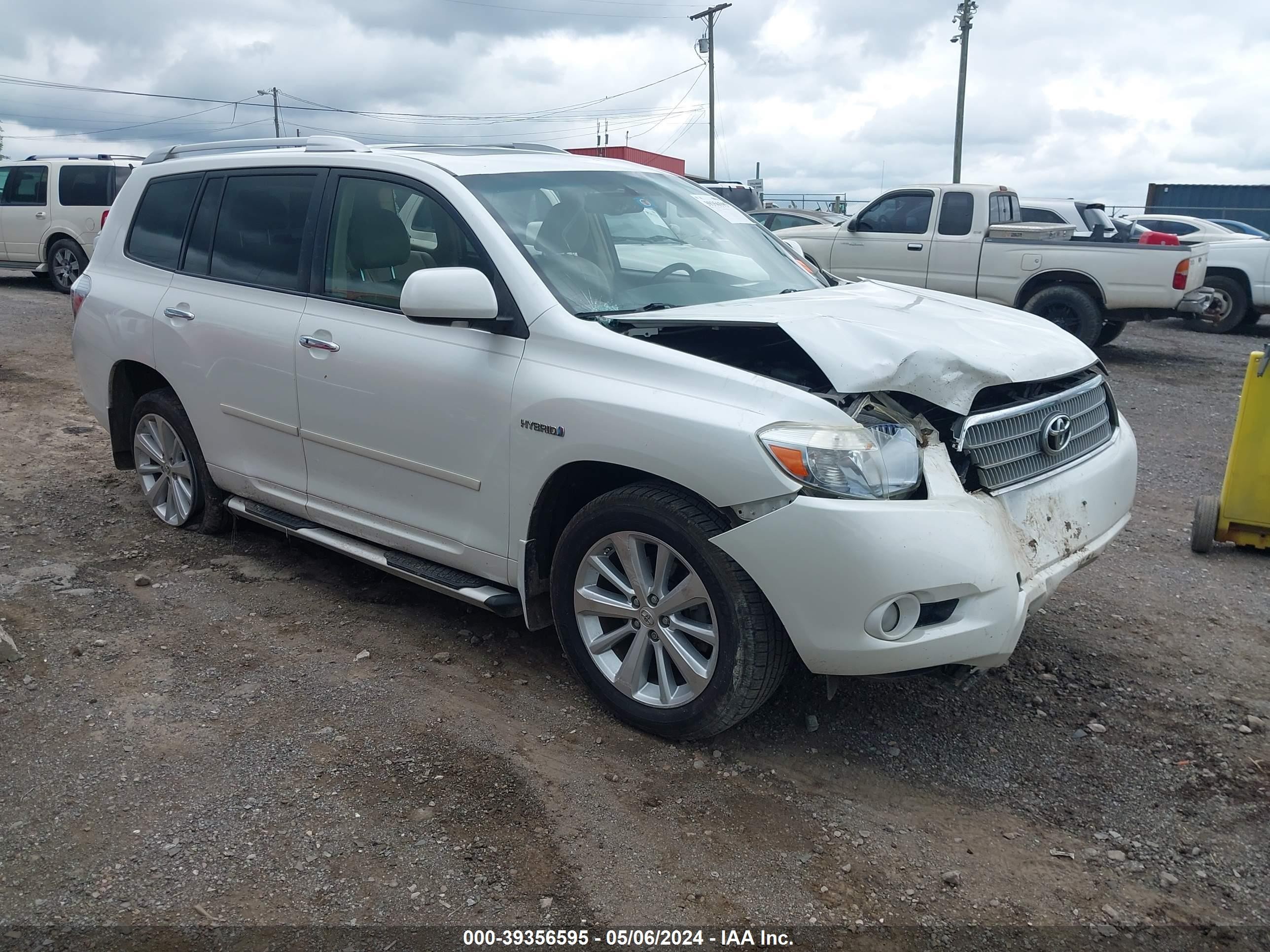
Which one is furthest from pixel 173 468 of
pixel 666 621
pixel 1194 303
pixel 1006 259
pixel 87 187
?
pixel 87 187

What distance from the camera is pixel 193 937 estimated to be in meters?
2.55

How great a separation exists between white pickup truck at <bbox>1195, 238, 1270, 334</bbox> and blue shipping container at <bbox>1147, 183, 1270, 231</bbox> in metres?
17.2

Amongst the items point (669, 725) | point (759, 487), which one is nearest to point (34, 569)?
point (669, 725)

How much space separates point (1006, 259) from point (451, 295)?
9.52 m

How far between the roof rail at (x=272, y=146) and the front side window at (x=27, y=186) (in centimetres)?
1174

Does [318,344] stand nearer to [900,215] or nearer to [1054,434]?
[1054,434]

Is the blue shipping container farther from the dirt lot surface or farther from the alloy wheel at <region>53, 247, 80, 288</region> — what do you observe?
Result: the dirt lot surface

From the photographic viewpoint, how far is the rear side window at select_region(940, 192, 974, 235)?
1200 cm

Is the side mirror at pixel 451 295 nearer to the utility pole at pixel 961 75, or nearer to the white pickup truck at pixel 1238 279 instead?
the white pickup truck at pixel 1238 279

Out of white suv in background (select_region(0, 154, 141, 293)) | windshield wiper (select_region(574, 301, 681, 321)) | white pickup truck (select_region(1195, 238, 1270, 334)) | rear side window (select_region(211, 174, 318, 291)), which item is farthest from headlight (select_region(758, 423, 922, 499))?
white suv in background (select_region(0, 154, 141, 293))

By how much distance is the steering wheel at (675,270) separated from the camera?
3.98 meters

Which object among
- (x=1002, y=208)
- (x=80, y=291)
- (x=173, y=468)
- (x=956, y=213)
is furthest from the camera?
(x=1002, y=208)

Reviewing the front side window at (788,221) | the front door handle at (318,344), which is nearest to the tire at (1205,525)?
the front door handle at (318,344)

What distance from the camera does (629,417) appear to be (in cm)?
322
